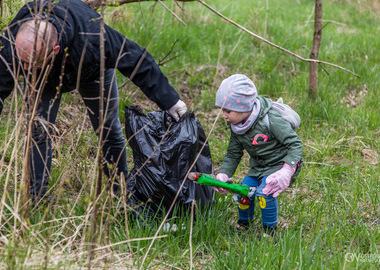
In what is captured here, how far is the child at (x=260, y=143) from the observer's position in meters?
2.79

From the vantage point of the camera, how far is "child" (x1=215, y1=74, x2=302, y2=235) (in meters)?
2.79

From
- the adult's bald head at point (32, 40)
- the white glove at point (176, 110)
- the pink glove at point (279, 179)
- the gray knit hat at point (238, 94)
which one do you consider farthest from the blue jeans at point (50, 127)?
the pink glove at point (279, 179)

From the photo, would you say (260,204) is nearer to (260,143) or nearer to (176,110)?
(260,143)

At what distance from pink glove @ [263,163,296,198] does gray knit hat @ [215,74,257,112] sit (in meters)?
0.43

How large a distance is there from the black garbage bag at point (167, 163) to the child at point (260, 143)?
198mm

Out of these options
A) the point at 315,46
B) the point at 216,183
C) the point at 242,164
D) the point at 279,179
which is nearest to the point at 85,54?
the point at 216,183

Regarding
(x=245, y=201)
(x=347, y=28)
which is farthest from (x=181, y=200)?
(x=347, y=28)

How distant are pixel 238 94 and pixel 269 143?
39 centimetres

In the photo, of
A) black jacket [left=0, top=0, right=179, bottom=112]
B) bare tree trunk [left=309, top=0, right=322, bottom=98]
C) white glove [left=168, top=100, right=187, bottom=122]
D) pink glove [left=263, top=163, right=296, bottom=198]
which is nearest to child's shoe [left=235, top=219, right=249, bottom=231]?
pink glove [left=263, top=163, right=296, bottom=198]

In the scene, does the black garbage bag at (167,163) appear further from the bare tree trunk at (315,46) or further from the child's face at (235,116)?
the bare tree trunk at (315,46)

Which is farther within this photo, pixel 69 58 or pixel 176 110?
pixel 176 110

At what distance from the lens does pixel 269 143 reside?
292 centimetres

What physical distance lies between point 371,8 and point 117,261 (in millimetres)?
8651

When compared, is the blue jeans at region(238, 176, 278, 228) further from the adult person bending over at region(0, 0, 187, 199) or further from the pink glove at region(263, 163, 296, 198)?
the adult person bending over at region(0, 0, 187, 199)
